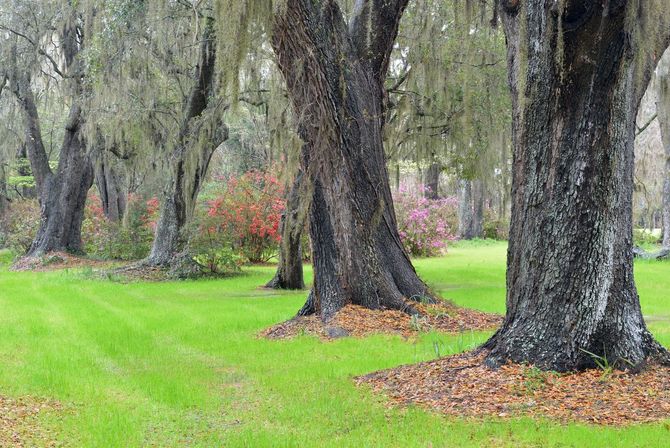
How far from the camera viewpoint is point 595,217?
15.4ft

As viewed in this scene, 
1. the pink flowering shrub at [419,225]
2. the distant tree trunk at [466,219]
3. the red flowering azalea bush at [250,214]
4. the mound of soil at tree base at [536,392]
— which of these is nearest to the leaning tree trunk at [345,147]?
the mound of soil at tree base at [536,392]

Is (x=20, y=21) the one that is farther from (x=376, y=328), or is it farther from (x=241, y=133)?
(x=376, y=328)

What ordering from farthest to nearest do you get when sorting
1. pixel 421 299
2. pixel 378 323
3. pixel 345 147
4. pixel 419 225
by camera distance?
pixel 419 225 → pixel 421 299 → pixel 345 147 → pixel 378 323

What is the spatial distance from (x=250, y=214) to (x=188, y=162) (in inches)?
150

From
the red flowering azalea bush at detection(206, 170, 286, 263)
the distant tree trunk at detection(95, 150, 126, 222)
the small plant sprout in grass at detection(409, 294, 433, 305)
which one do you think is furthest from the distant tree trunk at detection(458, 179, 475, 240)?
the small plant sprout in grass at detection(409, 294, 433, 305)

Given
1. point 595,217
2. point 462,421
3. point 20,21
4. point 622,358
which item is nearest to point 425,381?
point 462,421

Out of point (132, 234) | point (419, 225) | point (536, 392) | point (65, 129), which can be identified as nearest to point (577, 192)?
point (536, 392)

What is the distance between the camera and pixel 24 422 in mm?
4391

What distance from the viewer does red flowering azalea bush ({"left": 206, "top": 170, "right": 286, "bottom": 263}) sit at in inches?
642

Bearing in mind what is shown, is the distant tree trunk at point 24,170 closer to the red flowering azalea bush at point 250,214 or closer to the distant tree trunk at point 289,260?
the red flowering azalea bush at point 250,214

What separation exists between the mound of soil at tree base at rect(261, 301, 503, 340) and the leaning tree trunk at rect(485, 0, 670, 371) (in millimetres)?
2669

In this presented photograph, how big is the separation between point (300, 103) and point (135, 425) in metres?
4.39

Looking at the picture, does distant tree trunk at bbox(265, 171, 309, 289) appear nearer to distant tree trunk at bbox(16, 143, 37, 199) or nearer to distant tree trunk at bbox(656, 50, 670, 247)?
distant tree trunk at bbox(656, 50, 670, 247)

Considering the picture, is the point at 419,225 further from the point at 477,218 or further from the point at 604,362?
the point at 604,362
